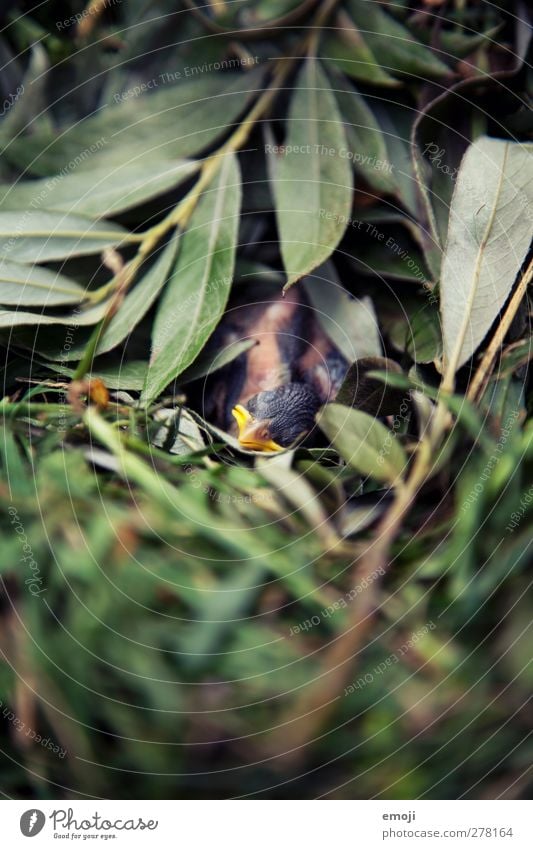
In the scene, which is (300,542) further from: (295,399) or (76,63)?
(76,63)

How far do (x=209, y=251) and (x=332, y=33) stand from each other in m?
0.14

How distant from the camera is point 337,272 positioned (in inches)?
17.7

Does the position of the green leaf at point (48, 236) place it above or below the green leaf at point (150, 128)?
below

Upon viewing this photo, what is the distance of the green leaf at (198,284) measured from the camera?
16.6 inches

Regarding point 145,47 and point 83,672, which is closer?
point 83,672

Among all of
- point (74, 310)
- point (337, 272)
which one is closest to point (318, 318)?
point (337, 272)

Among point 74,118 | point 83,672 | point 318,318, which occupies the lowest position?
point 83,672

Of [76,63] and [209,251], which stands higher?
[76,63]

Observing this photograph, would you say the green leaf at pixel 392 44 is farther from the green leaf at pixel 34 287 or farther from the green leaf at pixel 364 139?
the green leaf at pixel 34 287

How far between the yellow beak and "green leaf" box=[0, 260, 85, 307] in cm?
12

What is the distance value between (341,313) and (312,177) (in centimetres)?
8
